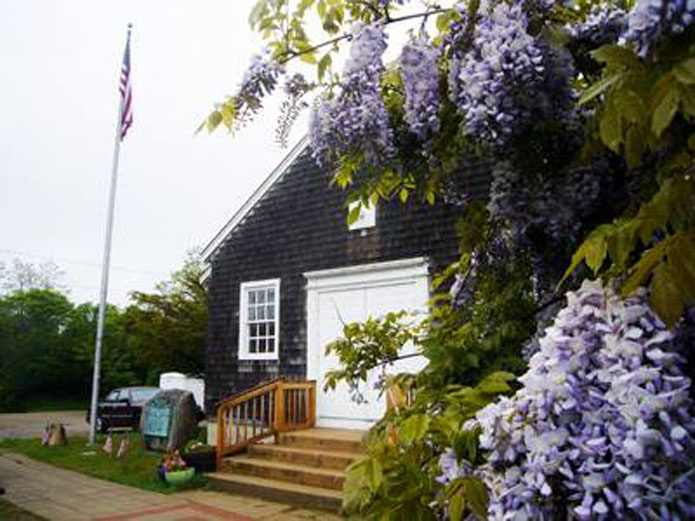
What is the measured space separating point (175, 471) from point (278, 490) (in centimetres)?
198

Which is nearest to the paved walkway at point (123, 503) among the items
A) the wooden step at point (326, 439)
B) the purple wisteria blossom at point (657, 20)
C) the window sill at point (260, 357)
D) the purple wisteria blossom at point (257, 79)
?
the wooden step at point (326, 439)

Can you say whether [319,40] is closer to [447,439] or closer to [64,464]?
[447,439]

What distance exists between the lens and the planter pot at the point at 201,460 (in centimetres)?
857

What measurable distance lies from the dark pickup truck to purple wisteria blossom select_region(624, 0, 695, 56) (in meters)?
15.9

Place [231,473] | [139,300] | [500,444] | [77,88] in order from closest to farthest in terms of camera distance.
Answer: [500,444] → [231,473] → [139,300] → [77,88]

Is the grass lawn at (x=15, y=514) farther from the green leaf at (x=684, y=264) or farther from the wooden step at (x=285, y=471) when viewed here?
the green leaf at (x=684, y=264)

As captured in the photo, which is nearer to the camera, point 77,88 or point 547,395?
point 547,395

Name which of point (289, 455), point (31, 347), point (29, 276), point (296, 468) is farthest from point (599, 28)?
point (29, 276)

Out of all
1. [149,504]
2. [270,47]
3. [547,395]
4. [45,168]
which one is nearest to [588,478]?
[547,395]

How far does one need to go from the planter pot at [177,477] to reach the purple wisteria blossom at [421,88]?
753 centimetres

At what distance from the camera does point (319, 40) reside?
2.29 m

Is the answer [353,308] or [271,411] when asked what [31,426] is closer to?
[271,411]

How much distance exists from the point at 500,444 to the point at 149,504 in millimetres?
7162

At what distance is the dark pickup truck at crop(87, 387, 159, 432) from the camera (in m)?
15.6
